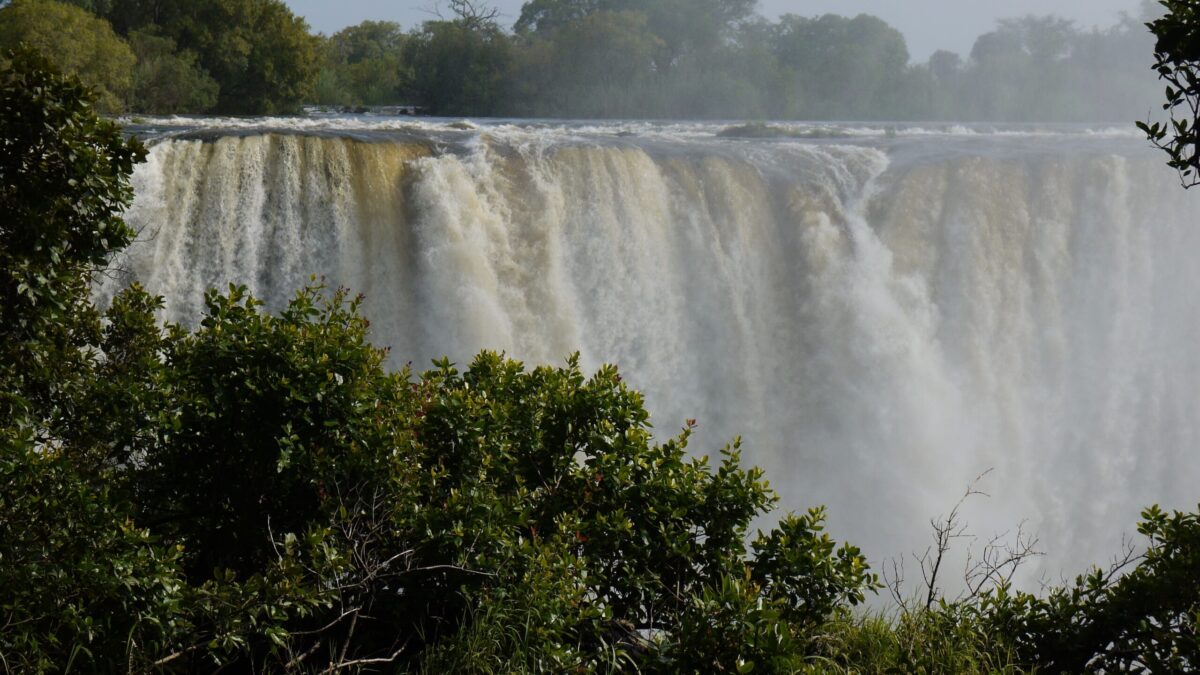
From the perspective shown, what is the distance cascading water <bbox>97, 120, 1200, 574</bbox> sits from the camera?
11602 mm

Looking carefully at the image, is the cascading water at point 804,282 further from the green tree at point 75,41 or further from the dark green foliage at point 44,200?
the green tree at point 75,41

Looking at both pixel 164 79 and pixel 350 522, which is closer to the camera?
pixel 350 522

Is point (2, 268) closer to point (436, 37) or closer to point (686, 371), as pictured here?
point (686, 371)

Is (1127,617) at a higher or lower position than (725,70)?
lower

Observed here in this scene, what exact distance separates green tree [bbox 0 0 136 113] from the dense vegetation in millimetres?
19931

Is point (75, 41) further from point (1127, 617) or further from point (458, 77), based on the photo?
point (1127, 617)

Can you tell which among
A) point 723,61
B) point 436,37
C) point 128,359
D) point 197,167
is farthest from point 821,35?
point 128,359

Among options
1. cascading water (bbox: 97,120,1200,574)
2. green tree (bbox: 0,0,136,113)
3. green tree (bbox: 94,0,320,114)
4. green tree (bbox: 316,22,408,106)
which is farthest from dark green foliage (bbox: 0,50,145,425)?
green tree (bbox: 316,22,408,106)

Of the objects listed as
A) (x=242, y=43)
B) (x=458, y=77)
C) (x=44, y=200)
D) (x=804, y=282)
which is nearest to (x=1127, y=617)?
(x=44, y=200)

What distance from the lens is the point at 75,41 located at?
23266 mm

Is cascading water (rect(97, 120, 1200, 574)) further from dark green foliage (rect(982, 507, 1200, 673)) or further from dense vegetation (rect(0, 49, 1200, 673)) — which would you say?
dark green foliage (rect(982, 507, 1200, 673))

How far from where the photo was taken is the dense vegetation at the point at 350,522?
13.2 ft

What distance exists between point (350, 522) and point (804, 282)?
957 centimetres

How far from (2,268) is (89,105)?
2.18 feet
